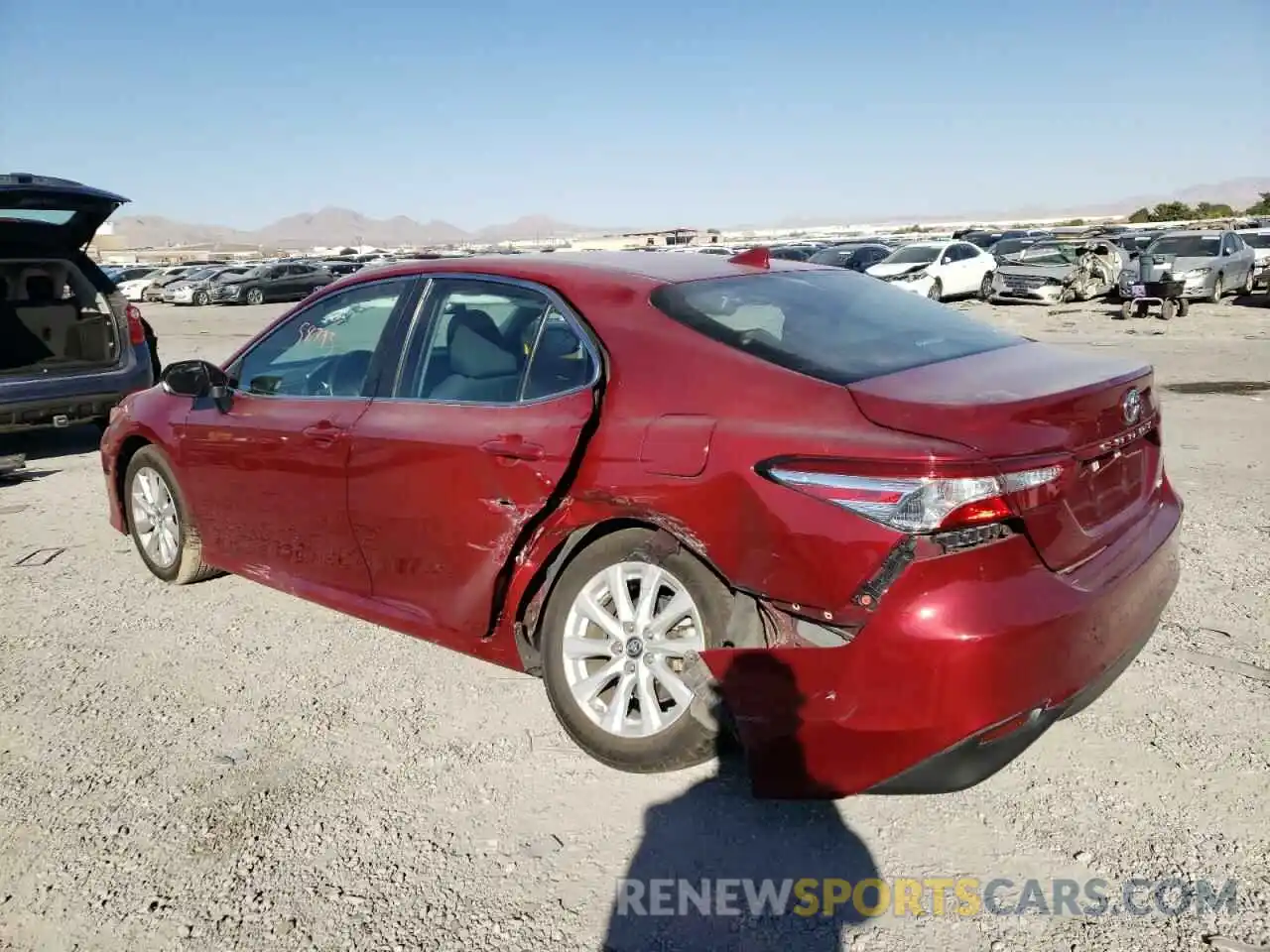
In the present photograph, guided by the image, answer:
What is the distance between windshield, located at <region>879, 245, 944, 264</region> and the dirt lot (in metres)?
20.0

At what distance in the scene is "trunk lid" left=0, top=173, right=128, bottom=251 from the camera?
7.07 m

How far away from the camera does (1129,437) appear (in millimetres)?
2979

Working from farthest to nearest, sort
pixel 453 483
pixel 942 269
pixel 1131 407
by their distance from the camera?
pixel 942 269 → pixel 453 483 → pixel 1131 407

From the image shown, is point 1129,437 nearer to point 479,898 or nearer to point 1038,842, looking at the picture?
point 1038,842

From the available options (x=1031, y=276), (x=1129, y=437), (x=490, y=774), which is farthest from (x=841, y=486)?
(x=1031, y=276)

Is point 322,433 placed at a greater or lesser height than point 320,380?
lesser

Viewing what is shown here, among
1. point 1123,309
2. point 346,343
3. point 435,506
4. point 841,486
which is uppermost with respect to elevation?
point 346,343

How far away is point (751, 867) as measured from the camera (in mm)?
2684

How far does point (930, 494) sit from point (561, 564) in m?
1.24

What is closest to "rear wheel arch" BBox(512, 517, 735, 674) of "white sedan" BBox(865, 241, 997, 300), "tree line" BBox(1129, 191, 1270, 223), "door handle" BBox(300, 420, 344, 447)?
"door handle" BBox(300, 420, 344, 447)

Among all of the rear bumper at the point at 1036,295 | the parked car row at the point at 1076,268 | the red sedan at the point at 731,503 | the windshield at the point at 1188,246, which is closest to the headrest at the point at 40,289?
the red sedan at the point at 731,503

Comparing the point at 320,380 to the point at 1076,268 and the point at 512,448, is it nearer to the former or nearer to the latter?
the point at 512,448

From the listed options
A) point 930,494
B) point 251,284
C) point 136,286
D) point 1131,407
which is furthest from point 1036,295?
point 136,286

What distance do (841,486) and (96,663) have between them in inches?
130
